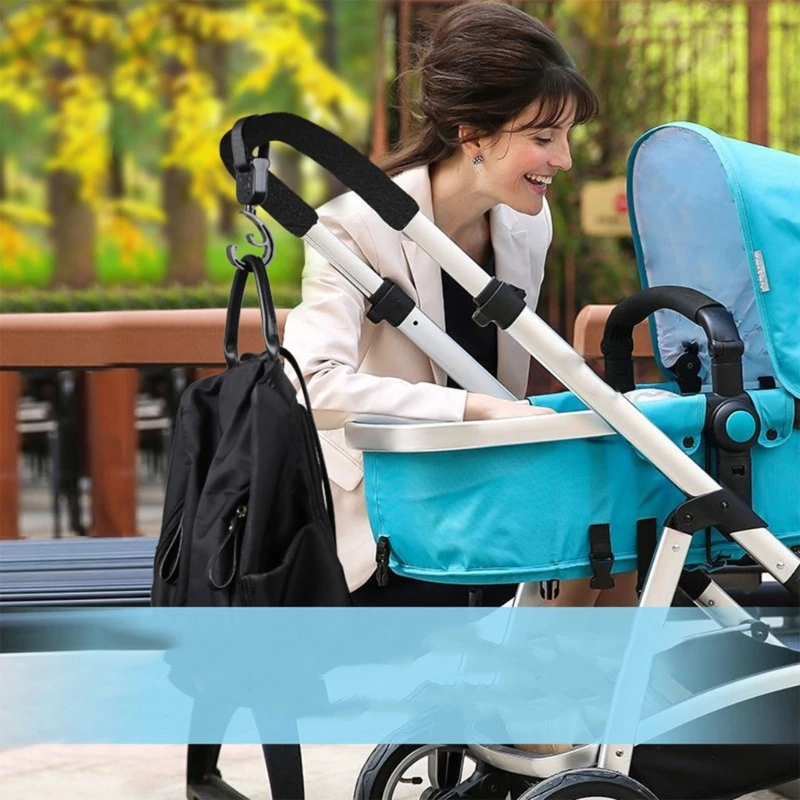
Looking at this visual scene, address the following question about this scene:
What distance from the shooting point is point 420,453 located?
2109 millimetres

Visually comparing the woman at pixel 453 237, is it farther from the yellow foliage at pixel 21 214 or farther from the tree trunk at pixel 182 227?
the yellow foliage at pixel 21 214

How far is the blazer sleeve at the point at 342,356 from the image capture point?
2.23 metres

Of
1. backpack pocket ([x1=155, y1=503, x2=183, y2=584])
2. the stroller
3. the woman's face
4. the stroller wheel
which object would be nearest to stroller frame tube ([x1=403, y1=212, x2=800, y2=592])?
the stroller

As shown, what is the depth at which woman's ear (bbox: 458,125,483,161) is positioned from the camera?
243 cm

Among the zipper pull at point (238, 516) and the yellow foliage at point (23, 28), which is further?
the yellow foliage at point (23, 28)

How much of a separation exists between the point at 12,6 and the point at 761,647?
6283 millimetres

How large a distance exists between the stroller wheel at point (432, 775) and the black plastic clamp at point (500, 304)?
78 cm

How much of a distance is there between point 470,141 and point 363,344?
0.39 metres

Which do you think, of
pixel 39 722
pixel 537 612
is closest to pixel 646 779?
pixel 537 612

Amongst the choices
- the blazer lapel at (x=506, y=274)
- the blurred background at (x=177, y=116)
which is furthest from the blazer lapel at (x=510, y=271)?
the blurred background at (x=177, y=116)

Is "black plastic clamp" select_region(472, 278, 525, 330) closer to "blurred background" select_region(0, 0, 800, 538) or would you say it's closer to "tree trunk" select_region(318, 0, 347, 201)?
"blurred background" select_region(0, 0, 800, 538)

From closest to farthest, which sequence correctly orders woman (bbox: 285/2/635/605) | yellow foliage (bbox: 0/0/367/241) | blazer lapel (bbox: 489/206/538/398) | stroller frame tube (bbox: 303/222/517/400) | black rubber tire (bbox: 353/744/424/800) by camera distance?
stroller frame tube (bbox: 303/222/517/400) → woman (bbox: 285/2/635/605) → black rubber tire (bbox: 353/744/424/800) → blazer lapel (bbox: 489/206/538/398) → yellow foliage (bbox: 0/0/367/241)

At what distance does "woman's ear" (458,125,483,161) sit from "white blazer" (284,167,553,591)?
11 centimetres

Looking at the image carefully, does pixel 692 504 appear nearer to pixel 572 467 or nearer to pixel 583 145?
pixel 572 467
